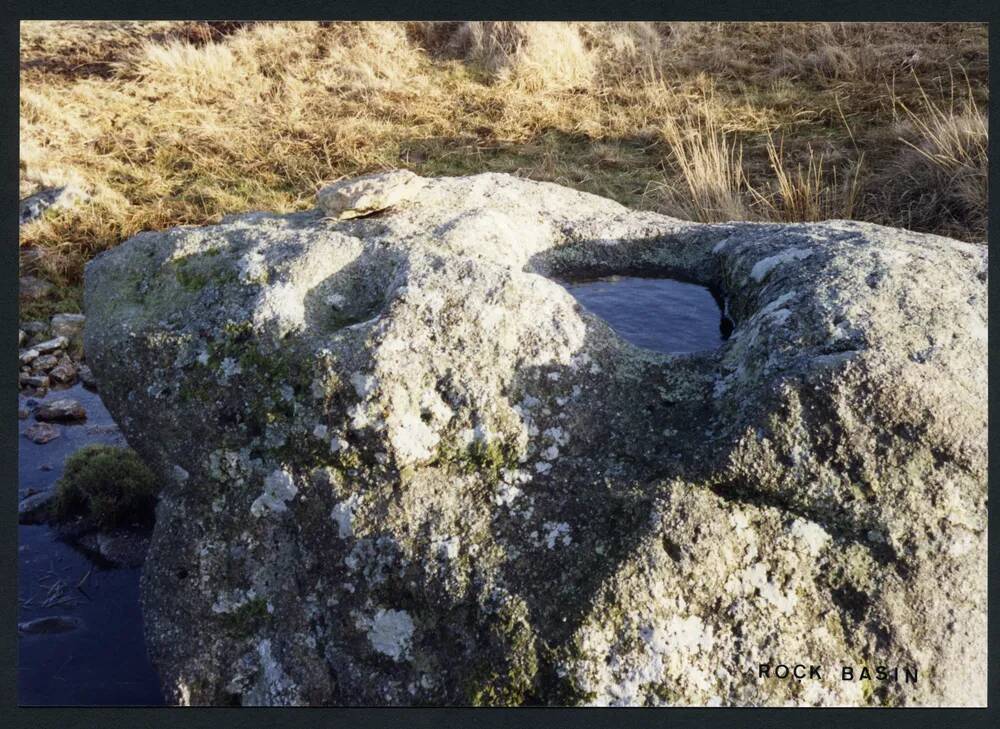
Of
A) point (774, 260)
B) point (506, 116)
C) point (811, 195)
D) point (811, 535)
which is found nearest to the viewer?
point (811, 535)

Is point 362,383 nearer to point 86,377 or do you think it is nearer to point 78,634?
point 78,634

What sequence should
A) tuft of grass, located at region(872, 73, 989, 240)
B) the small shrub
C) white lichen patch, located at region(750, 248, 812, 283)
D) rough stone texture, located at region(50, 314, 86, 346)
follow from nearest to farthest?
white lichen patch, located at region(750, 248, 812, 283)
the small shrub
rough stone texture, located at region(50, 314, 86, 346)
tuft of grass, located at region(872, 73, 989, 240)

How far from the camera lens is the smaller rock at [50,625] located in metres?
3.53

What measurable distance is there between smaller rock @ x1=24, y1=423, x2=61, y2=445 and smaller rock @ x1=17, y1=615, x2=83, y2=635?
4.67ft

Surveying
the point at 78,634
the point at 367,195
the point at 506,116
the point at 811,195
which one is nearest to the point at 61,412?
the point at 78,634

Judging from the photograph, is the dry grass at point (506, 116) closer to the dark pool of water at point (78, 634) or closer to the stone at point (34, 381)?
the stone at point (34, 381)

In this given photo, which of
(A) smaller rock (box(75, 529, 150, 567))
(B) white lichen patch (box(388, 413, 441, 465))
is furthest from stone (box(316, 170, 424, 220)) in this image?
(A) smaller rock (box(75, 529, 150, 567))

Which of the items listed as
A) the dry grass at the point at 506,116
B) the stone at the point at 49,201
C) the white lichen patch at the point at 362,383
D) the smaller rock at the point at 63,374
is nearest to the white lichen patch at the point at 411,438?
the white lichen patch at the point at 362,383

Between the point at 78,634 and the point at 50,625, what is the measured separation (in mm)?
146

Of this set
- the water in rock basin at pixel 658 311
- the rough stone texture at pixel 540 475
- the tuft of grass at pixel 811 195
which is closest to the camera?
the rough stone texture at pixel 540 475

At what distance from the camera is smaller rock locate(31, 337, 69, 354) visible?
18.3ft

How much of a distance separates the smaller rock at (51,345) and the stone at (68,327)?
0.09 m

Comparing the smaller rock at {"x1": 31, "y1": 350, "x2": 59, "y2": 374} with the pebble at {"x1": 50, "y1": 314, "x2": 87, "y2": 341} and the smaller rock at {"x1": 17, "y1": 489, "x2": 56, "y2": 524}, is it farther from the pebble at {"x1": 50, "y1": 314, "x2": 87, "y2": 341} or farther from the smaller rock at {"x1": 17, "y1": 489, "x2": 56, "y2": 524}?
the smaller rock at {"x1": 17, "y1": 489, "x2": 56, "y2": 524}

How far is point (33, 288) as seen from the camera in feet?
20.5
